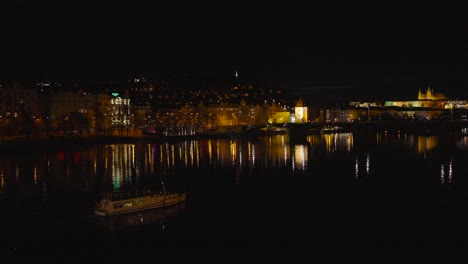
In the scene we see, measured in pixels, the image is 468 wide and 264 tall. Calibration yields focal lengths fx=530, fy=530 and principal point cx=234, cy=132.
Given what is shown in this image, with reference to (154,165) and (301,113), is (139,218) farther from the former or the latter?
(301,113)

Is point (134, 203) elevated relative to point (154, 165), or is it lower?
lower

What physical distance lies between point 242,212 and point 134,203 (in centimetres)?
273

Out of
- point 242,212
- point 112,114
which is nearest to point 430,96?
point 112,114

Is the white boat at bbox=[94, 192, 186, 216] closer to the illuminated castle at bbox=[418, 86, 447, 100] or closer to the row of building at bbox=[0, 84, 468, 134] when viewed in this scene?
the row of building at bbox=[0, 84, 468, 134]

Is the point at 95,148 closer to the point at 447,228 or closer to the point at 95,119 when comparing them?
the point at 95,119

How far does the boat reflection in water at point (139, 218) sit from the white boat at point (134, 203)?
137 mm

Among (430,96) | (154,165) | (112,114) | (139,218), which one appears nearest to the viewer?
(139,218)

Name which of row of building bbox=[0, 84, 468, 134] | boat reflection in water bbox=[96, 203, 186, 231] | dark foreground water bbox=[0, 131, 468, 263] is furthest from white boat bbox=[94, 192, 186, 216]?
row of building bbox=[0, 84, 468, 134]

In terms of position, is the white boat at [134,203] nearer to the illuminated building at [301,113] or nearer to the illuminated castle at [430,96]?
the illuminated building at [301,113]

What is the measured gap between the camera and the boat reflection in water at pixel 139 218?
39.5ft

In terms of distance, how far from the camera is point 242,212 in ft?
44.2

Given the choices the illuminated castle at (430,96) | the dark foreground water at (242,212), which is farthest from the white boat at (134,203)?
the illuminated castle at (430,96)

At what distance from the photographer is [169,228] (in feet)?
38.7

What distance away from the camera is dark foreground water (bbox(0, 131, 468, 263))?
10.4 metres
